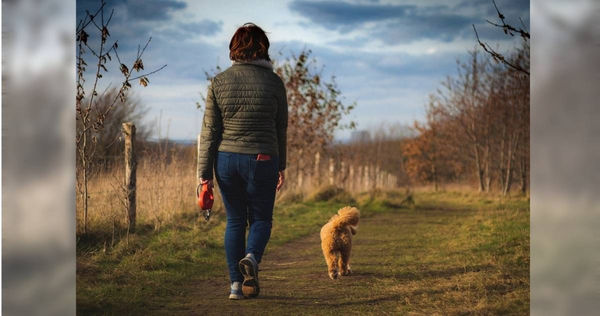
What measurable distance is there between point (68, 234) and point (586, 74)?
3.67 meters

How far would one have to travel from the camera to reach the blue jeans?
11.3ft

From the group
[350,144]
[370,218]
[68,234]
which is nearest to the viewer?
[68,234]

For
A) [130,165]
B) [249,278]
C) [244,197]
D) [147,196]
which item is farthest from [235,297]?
[147,196]

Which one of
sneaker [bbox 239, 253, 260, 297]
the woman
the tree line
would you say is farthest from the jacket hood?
the tree line

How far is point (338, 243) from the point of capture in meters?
4.31

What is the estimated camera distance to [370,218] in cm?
902

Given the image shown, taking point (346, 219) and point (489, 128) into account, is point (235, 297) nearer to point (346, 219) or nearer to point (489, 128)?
point (346, 219)

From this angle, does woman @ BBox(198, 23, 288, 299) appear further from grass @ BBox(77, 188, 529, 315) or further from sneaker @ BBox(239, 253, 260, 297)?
grass @ BBox(77, 188, 529, 315)

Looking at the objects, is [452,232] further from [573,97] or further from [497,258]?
[573,97]

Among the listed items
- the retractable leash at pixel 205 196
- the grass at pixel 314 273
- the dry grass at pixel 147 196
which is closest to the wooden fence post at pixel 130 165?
the dry grass at pixel 147 196

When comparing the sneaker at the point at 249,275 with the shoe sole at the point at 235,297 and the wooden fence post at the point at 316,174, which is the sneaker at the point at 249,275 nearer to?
the shoe sole at the point at 235,297

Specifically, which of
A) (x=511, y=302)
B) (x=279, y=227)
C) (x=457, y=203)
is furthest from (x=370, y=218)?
(x=511, y=302)

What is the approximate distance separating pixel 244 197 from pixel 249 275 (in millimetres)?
544

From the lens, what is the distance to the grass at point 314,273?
3424 millimetres
